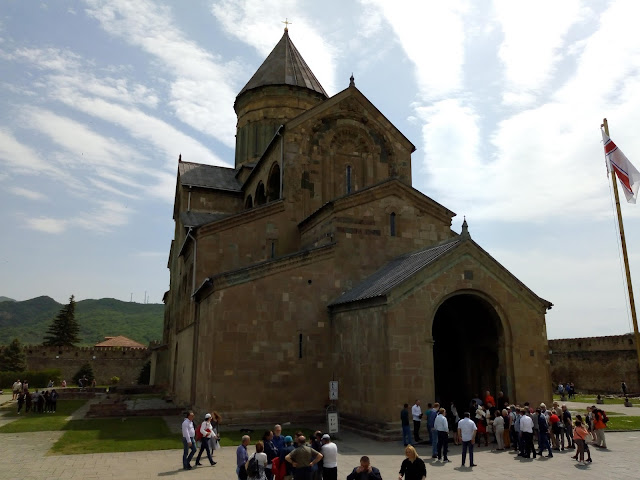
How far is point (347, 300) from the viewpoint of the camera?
16688mm

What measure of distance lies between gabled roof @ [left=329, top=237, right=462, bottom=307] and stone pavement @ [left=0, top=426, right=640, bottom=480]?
4583 mm

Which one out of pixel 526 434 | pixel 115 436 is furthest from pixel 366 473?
pixel 115 436

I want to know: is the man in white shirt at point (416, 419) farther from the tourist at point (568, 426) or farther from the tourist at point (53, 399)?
the tourist at point (53, 399)

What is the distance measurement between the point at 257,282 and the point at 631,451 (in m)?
12.3

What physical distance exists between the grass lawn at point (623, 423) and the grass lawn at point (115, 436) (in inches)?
592

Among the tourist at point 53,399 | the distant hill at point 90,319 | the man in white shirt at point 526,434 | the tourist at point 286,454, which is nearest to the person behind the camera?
the tourist at point 286,454

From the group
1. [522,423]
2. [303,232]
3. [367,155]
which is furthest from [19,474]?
[367,155]

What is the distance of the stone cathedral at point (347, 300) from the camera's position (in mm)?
15039

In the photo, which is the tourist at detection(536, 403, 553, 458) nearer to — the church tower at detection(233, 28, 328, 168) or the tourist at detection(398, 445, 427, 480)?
the tourist at detection(398, 445, 427, 480)

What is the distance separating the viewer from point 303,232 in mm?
21344

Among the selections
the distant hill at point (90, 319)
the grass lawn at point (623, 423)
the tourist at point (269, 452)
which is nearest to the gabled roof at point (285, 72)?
the grass lawn at point (623, 423)

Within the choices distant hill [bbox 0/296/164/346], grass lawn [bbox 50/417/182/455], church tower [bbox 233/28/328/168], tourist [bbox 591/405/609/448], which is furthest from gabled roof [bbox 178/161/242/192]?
distant hill [bbox 0/296/164/346]

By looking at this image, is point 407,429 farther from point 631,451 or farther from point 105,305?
point 105,305

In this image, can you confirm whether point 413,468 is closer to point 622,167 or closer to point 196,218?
point 622,167
